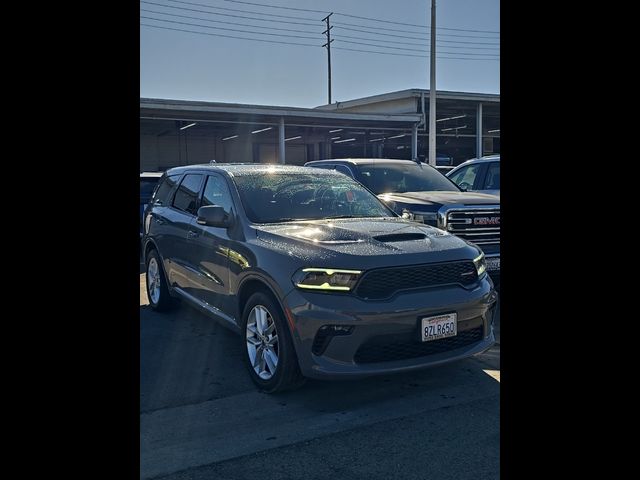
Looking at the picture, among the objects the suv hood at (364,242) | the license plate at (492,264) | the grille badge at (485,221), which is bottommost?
the license plate at (492,264)

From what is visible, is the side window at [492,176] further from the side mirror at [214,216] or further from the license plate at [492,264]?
the side mirror at [214,216]

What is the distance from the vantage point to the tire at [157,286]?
6523 millimetres

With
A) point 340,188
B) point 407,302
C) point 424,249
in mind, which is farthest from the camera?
point 340,188

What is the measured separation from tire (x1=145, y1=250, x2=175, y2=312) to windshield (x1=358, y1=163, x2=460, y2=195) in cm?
320

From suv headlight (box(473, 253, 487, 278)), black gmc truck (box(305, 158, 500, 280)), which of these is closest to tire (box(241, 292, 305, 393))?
suv headlight (box(473, 253, 487, 278))

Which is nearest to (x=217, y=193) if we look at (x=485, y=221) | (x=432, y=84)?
(x=485, y=221)

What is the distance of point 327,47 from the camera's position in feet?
185

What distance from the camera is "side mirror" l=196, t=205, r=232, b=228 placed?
471cm

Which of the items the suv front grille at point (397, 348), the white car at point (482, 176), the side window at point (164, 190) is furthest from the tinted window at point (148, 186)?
the suv front grille at point (397, 348)

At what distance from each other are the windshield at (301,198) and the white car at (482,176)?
398 cm

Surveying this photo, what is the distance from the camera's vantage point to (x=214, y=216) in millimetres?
4703
